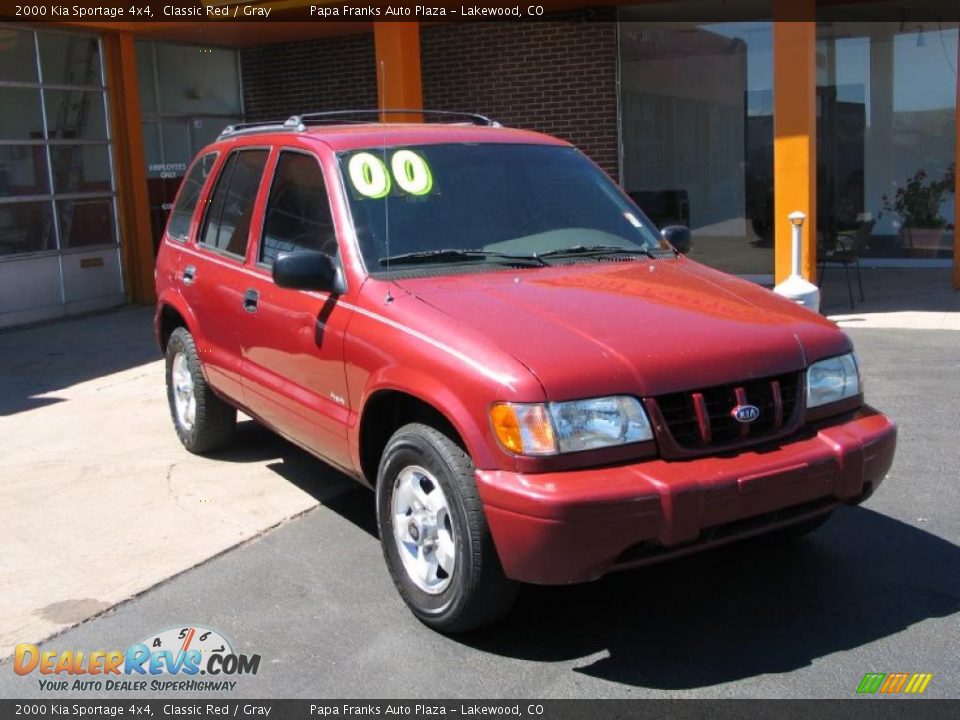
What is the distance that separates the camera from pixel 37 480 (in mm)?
6258

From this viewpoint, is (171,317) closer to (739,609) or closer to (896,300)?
(739,609)

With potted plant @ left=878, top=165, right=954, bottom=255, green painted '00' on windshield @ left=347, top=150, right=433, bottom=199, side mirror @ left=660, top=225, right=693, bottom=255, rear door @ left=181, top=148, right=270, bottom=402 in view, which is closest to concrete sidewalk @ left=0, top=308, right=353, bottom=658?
rear door @ left=181, top=148, right=270, bottom=402

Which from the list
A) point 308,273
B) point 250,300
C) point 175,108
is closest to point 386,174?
point 308,273

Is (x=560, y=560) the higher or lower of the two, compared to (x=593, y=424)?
lower

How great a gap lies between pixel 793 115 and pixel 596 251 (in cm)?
678

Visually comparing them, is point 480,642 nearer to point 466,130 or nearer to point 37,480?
point 466,130

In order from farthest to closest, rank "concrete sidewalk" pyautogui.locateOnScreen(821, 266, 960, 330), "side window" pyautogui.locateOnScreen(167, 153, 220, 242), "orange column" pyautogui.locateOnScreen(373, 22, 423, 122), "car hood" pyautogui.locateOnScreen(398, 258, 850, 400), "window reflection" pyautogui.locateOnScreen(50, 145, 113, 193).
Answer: "window reflection" pyautogui.locateOnScreen(50, 145, 113, 193)
"orange column" pyautogui.locateOnScreen(373, 22, 423, 122)
"concrete sidewalk" pyautogui.locateOnScreen(821, 266, 960, 330)
"side window" pyautogui.locateOnScreen(167, 153, 220, 242)
"car hood" pyautogui.locateOnScreen(398, 258, 850, 400)

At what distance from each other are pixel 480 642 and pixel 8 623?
1932mm

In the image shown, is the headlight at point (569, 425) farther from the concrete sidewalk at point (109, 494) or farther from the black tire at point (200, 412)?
the black tire at point (200, 412)

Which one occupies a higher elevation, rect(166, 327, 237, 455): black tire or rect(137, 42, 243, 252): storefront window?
rect(137, 42, 243, 252): storefront window

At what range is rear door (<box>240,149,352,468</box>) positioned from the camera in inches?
183
